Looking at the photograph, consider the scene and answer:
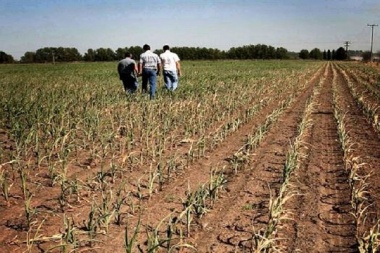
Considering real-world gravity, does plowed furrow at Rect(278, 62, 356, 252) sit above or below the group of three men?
below

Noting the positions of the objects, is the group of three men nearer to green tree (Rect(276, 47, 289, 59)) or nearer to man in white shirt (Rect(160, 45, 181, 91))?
man in white shirt (Rect(160, 45, 181, 91))

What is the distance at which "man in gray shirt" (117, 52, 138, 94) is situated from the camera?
10789mm

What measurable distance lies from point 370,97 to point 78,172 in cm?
1092

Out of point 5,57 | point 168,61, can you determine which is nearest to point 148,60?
point 168,61

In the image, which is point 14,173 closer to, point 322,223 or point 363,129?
point 322,223

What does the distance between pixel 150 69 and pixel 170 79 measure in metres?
1.04

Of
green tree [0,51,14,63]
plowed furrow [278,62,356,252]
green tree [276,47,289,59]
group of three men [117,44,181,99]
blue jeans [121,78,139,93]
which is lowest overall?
plowed furrow [278,62,356,252]

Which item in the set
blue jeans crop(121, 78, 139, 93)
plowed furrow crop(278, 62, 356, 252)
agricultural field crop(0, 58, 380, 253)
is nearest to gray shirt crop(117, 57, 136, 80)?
blue jeans crop(121, 78, 139, 93)

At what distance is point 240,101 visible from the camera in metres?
10.2

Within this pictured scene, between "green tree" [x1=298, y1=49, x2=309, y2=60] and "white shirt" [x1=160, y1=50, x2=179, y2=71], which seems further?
"green tree" [x1=298, y1=49, x2=309, y2=60]

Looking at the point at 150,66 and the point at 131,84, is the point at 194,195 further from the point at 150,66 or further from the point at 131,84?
the point at 131,84

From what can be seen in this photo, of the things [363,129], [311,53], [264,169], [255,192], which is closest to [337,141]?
[363,129]

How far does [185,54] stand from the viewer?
319 ft

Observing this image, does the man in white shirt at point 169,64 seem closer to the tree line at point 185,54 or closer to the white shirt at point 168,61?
the white shirt at point 168,61
